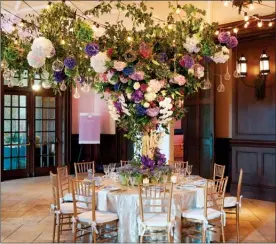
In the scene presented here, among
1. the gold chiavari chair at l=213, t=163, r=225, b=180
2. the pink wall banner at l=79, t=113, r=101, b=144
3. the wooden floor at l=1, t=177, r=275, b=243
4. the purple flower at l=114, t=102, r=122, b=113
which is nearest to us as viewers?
the purple flower at l=114, t=102, r=122, b=113

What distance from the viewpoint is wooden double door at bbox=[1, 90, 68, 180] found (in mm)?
9492

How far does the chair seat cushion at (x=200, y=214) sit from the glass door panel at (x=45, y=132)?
6501 millimetres

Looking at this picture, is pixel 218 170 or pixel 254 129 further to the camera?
pixel 254 129

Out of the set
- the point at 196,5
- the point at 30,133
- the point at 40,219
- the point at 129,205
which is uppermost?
the point at 196,5

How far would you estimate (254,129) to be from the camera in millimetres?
7168

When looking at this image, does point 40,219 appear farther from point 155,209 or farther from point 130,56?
point 130,56

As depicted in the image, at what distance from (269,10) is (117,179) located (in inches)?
163

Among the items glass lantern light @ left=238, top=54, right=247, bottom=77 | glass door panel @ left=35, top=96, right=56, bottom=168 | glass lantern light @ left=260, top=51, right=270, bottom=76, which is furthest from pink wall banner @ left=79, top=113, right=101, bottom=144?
glass lantern light @ left=260, top=51, right=270, bottom=76

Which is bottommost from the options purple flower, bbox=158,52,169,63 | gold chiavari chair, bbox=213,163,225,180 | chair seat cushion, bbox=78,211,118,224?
chair seat cushion, bbox=78,211,118,224

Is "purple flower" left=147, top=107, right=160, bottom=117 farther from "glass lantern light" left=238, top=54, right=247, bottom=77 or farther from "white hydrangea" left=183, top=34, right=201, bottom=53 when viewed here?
"glass lantern light" left=238, top=54, right=247, bottom=77

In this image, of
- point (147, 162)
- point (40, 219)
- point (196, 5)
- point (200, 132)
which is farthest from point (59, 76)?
point (200, 132)

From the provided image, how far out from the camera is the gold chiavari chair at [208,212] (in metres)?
4.23

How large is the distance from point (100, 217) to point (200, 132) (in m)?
4.43

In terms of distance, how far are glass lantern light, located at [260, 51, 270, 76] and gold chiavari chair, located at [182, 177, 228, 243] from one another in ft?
9.87
